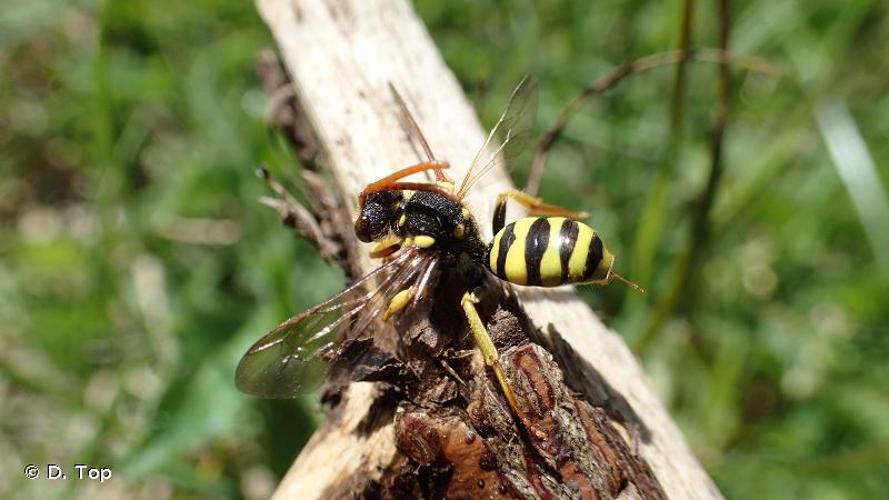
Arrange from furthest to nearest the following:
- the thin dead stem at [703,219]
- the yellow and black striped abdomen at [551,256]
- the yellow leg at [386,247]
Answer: the thin dead stem at [703,219]
the yellow leg at [386,247]
the yellow and black striped abdomen at [551,256]

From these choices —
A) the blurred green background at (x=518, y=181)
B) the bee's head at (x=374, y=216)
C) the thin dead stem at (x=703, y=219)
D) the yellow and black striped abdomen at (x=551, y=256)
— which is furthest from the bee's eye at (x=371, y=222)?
the thin dead stem at (x=703, y=219)

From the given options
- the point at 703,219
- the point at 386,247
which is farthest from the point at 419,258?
the point at 703,219

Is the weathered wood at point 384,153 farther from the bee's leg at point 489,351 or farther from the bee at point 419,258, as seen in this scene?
the bee's leg at point 489,351

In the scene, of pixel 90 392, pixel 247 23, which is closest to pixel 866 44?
pixel 247 23

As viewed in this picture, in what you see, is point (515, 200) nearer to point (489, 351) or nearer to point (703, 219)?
point (489, 351)

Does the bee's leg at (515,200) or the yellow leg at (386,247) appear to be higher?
the bee's leg at (515,200)

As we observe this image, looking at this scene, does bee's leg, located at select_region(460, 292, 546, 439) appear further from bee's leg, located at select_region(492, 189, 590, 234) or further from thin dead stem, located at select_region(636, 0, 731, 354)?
thin dead stem, located at select_region(636, 0, 731, 354)
